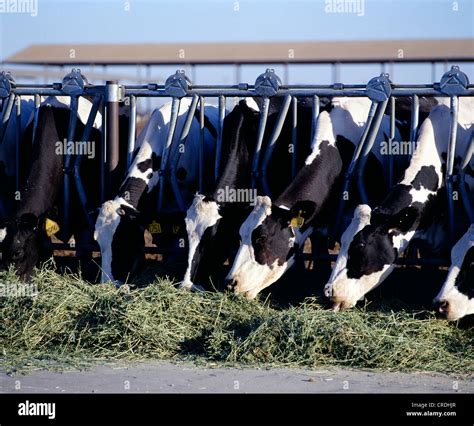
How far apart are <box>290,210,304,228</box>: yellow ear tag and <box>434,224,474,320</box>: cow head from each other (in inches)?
63.6

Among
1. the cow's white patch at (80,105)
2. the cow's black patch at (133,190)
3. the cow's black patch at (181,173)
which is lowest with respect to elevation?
the cow's black patch at (133,190)

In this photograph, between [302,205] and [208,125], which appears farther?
[208,125]

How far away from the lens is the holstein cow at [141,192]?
1021 centimetres

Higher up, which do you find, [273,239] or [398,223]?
[398,223]

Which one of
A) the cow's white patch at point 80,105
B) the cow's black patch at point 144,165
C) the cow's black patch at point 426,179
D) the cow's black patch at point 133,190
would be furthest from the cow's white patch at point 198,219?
the cow's white patch at point 80,105

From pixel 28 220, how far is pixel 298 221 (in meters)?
2.76

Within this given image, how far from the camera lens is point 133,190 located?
35.5 ft

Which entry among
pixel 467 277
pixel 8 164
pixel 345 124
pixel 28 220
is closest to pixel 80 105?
pixel 8 164

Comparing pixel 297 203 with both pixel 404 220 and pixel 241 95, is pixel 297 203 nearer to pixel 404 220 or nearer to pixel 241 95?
pixel 404 220

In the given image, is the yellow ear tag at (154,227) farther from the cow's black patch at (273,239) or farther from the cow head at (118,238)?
the cow's black patch at (273,239)

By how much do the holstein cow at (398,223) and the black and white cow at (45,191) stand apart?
305cm

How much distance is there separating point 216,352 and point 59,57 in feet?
119

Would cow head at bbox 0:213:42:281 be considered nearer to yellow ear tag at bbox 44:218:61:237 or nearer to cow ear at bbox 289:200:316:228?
yellow ear tag at bbox 44:218:61:237

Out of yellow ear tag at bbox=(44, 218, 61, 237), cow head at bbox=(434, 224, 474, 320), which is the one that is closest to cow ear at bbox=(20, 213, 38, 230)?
yellow ear tag at bbox=(44, 218, 61, 237)
